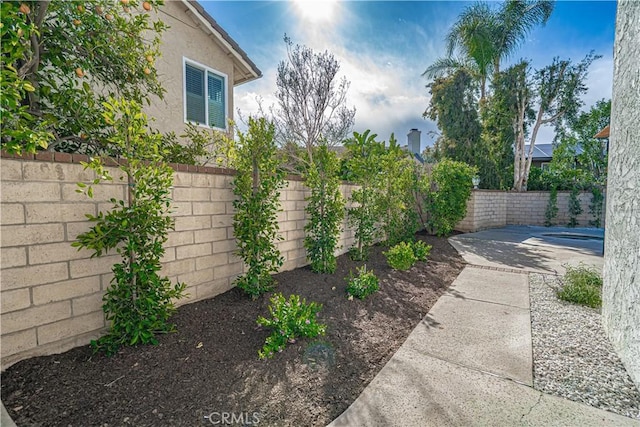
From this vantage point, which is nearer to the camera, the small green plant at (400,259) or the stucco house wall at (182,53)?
the small green plant at (400,259)

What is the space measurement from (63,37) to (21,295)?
2.30 m

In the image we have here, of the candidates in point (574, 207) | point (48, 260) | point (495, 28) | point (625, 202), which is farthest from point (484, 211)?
point (48, 260)

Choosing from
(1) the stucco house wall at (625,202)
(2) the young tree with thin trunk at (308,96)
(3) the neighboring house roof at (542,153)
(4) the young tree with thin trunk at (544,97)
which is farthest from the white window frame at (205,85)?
(3) the neighboring house roof at (542,153)

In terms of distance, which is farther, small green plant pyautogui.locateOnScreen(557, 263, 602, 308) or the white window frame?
the white window frame

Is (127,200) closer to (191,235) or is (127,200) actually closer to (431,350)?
(191,235)

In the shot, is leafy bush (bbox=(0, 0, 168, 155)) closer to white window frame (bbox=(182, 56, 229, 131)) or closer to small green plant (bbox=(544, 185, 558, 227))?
white window frame (bbox=(182, 56, 229, 131))

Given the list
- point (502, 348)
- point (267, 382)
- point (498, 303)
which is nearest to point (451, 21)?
point (498, 303)

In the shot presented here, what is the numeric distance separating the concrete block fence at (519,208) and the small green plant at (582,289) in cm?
692

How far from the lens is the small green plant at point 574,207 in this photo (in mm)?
12250

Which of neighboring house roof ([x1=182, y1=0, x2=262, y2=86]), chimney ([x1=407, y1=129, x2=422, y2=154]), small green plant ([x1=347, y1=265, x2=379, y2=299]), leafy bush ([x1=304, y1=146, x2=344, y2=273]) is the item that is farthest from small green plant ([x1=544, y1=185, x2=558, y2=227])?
neighboring house roof ([x1=182, y1=0, x2=262, y2=86])

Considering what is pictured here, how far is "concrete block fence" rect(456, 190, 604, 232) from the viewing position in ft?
37.2

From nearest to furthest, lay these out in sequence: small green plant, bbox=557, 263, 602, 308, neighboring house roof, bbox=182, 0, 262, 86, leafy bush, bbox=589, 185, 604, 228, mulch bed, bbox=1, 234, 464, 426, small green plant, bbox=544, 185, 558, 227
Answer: mulch bed, bbox=1, 234, 464, 426 < small green plant, bbox=557, 263, 602, 308 < neighboring house roof, bbox=182, 0, 262, 86 < leafy bush, bbox=589, 185, 604, 228 < small green plant, bbox=544, 185, 558, 227

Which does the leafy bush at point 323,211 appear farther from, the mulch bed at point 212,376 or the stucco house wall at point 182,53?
the stucco house wall at point 182,53

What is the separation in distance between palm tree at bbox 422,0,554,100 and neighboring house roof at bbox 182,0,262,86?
10424mm
